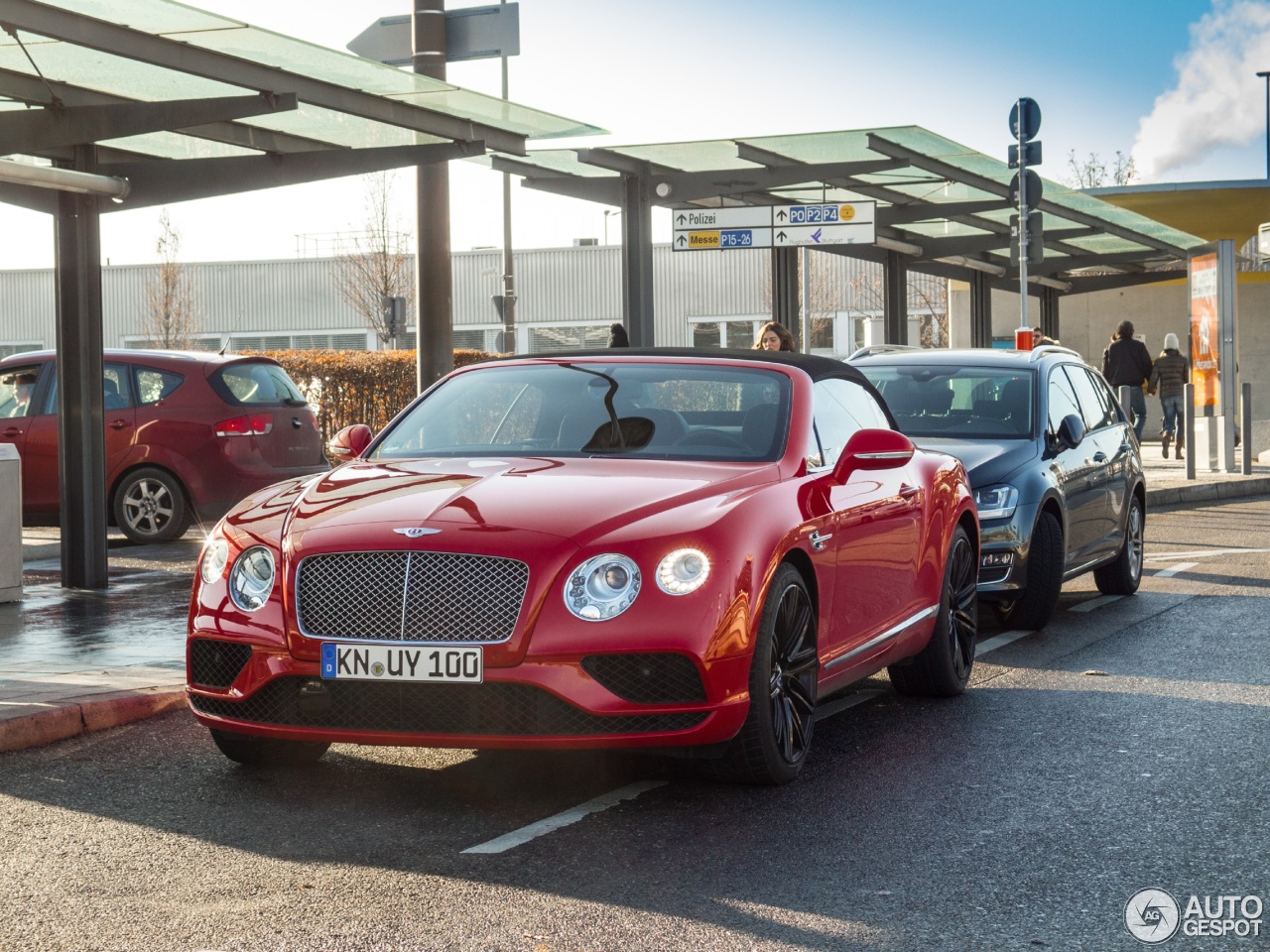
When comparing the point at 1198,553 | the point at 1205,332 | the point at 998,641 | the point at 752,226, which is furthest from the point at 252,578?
the point at 1205,332

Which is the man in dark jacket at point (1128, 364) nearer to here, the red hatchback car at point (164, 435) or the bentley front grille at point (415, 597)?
the red hatchback car at point (164, 435)

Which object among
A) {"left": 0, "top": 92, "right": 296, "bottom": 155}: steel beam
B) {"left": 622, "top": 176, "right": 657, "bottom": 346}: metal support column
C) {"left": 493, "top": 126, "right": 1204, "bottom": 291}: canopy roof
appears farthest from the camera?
{"left": 622, "top": 176, "right": 657, "bottom": 346}: metal support column

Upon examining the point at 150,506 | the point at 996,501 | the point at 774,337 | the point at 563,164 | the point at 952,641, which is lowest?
the point at 952,641

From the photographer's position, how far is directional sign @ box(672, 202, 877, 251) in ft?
58.3

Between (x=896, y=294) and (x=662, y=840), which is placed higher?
(x=896, y=294)

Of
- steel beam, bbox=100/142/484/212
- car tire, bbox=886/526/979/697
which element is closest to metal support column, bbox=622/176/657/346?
steel beam, bbox=100/142/484/212

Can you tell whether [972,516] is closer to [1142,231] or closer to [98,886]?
[98,886]

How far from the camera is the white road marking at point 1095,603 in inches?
429

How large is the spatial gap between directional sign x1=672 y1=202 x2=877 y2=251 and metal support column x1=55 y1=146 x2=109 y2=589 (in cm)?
771

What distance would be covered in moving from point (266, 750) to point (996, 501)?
482 centimetres

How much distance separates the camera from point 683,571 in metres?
5.37

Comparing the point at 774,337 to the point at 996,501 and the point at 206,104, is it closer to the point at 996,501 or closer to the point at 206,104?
the point at 996,501

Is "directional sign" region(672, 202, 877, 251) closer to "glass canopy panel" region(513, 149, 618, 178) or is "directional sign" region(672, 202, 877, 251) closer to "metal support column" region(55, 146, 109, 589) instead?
"glass canopy panel" region(513, 149, 618, 178)

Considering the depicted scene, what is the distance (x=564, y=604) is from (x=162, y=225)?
136ft
